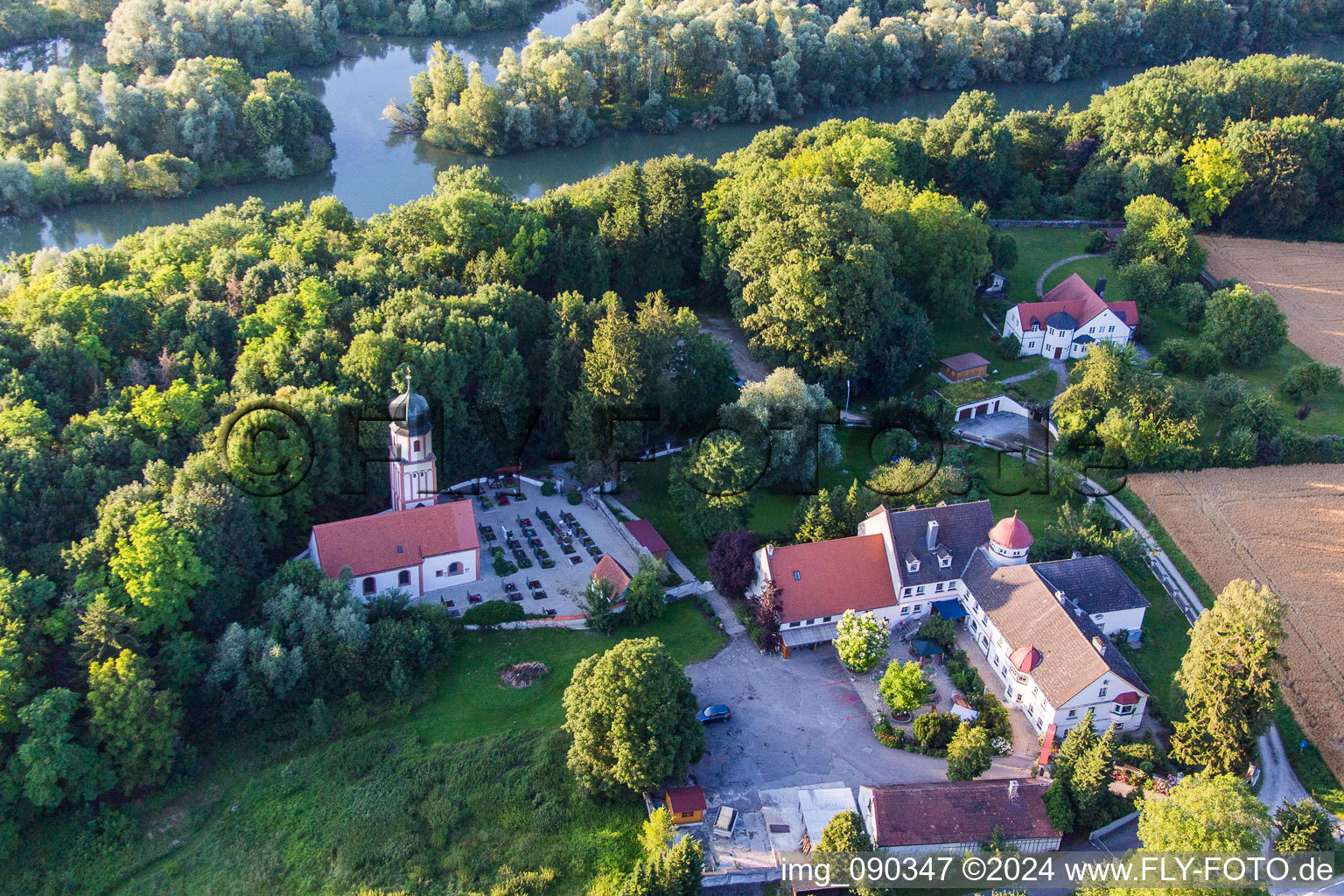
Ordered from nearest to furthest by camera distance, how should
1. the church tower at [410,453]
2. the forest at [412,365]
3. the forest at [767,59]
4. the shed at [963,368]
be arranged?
the forest at [412,365] → the church tower at [410,453] → the shed at [963,368] → the forest at [767,59]

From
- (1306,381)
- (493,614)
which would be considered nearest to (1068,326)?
(1306,381)

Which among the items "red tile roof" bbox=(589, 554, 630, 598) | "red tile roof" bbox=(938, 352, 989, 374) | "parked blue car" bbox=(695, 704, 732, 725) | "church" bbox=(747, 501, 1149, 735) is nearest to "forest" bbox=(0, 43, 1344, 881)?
"red tile roof" bbox=(938, 352, 989, 374)

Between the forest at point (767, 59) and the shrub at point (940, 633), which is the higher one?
the forest at point (767, 59)

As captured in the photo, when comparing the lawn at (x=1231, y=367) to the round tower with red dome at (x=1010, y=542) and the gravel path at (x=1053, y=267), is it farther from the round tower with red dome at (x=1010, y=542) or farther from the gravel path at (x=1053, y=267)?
the round tower with red dome at (x=1010, y=542)

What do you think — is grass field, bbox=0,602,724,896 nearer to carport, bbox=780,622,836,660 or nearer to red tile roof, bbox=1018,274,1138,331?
carport, bbox=780,622,836,660

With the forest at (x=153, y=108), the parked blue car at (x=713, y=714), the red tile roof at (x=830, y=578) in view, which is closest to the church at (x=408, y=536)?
the parked blue car at (x=713, y=714)

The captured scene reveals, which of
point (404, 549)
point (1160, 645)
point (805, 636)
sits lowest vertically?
point (1160, 645)

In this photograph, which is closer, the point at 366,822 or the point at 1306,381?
the point at 366,822

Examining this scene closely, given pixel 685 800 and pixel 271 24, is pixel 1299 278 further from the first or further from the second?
pixel 271 24
